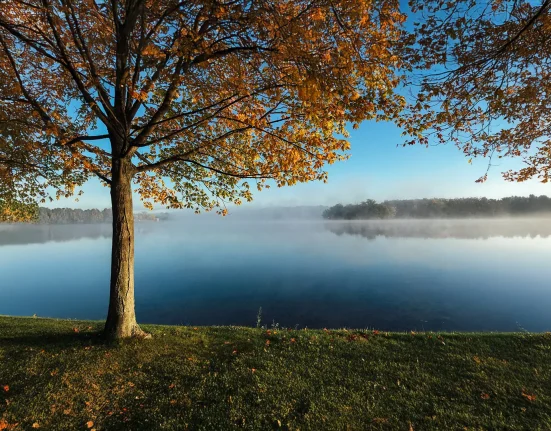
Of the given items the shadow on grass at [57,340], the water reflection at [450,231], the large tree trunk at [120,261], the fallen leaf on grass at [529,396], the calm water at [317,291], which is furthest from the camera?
the water reflection at [450,231]

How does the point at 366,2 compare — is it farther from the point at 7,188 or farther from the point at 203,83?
the point at 7,188

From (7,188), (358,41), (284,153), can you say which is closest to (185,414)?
(284,153)

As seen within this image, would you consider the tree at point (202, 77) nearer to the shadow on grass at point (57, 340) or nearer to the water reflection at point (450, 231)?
the shadow on grass at point (57, 340)

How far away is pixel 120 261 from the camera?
276 inches

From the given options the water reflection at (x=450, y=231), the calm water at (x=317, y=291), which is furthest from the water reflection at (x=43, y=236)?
the water reflection at (x=450, y=231)

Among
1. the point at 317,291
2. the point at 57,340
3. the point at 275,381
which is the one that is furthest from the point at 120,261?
the point at 317,291

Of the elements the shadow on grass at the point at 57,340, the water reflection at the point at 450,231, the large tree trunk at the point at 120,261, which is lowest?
the water reflection at the point at 450,231

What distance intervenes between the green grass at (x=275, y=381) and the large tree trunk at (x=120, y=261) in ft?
1.62

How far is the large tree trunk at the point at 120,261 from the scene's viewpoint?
6.97 meters

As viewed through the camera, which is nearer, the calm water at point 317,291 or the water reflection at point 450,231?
the calm water at point 317,291

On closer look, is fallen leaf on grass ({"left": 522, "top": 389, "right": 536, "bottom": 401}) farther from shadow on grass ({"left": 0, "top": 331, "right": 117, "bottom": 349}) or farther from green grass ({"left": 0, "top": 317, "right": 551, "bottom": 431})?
shadow on grass ({"left": 0, "top": 331, "right": 117, "bottom": 349})

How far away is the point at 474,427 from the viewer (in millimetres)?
4195

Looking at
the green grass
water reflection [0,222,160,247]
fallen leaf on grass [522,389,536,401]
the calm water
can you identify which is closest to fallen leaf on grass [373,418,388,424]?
the green grass

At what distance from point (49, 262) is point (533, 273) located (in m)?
57.6
